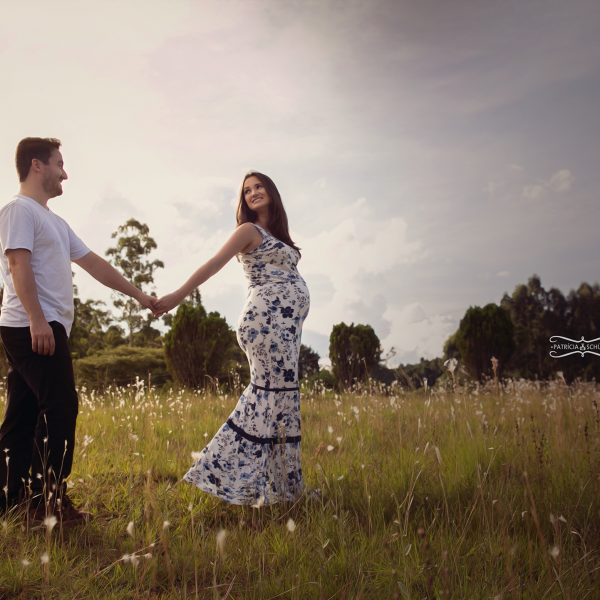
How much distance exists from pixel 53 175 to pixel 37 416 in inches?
68.8

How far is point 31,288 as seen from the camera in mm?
2783

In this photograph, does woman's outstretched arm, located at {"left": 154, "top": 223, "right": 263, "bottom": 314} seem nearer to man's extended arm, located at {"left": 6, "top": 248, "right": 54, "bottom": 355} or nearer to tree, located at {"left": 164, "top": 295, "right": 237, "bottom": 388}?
man's extended arm, located at {"left": 6, "top": 248, "right": 54, "bottom": 355}

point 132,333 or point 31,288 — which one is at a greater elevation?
point 132,333

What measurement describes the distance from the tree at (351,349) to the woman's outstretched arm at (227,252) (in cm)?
892

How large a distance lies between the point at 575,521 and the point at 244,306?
269 centimetres

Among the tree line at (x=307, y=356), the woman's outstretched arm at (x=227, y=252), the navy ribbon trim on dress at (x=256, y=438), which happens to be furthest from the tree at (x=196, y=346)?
the navy ribbon trim on dress at (x=256, y=438)

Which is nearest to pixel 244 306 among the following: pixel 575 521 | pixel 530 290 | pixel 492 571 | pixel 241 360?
pixel 492 571

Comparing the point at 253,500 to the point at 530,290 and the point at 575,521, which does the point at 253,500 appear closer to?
the point at 575,521

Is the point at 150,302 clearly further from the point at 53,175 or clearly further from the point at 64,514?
the point at 64,514

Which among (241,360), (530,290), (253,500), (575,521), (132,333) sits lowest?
(575,521)

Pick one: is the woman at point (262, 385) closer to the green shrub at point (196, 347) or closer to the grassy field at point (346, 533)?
the grassy field at point (346, 533)

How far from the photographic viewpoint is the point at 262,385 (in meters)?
3.25

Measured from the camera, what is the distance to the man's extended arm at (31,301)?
2.75 m

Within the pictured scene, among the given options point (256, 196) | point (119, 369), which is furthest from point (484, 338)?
point (256, 196)
